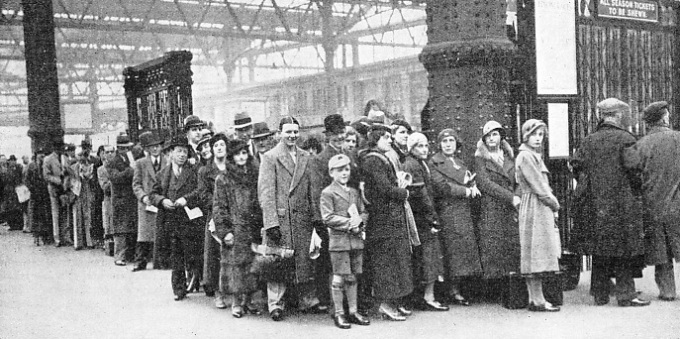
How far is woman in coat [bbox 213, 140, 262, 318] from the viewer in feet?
23.0

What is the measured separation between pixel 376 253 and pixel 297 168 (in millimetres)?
1035

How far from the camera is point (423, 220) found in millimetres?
6859

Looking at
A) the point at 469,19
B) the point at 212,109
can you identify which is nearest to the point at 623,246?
the point at 469,19

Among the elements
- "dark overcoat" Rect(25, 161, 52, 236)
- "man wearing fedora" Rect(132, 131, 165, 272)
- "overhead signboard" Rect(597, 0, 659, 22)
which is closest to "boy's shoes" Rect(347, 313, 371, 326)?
"man wearing fedora" Rect(132, 131, 165, 272)

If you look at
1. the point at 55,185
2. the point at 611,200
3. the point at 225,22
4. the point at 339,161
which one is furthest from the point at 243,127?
the point at 225,22

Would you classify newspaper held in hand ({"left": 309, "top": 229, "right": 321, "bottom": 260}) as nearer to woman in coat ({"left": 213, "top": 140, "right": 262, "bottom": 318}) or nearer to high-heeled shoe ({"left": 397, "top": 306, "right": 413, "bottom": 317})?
woman in coat ({"left": 213, "top": 140, "right": 262, "bottom": 318})

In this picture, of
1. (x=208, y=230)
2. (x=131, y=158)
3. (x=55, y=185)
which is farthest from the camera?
(x=55, y=185)

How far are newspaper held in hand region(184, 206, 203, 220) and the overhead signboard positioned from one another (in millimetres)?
4662

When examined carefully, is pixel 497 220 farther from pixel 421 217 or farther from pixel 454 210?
pixel 421 217

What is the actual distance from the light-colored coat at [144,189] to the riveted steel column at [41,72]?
5785 millimetres

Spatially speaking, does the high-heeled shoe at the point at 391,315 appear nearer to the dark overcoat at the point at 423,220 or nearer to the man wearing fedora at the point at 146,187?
the dark overcoat at the point at 423,220

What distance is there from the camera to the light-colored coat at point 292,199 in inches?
265

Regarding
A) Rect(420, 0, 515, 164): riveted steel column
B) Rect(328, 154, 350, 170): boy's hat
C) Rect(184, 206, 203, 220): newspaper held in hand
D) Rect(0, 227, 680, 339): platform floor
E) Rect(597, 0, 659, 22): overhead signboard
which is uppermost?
Rect(597, 0, 659, 22): overhead signboard

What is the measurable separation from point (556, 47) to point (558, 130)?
83cm
